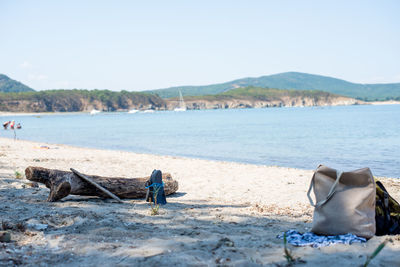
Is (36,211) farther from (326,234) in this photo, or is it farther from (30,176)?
(326,234)

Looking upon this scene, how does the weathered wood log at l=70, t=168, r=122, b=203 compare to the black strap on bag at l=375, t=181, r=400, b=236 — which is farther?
the weathered wood log at l=70, t=168, r=122, b=203

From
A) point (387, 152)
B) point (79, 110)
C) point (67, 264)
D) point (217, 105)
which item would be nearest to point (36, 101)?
point (79, 110)

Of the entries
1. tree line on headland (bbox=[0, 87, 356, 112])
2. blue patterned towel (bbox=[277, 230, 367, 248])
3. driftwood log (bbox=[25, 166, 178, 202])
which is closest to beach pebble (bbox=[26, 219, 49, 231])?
driftwood log (bbox=[25, 166, 178, 202])

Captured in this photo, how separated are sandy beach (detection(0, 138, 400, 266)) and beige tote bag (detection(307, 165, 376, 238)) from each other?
0.79 ft

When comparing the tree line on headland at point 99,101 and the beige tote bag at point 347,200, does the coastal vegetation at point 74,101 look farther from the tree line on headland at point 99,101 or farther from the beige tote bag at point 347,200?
the beige tote bag at point 347,200

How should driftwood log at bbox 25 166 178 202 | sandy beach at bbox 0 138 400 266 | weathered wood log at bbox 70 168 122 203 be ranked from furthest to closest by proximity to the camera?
A: 1. weathered wood log at bbox 70 168 122 203
2. driftwood log at bbox 25 166 178 202
3. sandy beach at bbox 0 138 400 266

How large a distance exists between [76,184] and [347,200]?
4.78 metres

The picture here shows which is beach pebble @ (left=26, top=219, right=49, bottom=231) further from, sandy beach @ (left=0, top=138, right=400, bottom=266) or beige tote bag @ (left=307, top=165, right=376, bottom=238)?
beige tote bag @ (left=307, top=165, right=376, bottom=238)

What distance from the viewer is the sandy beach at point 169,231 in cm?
379

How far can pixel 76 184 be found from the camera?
702 cm

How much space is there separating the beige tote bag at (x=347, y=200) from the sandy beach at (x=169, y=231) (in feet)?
0.79

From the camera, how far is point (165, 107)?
184875mm

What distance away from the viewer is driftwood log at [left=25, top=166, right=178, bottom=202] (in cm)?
676

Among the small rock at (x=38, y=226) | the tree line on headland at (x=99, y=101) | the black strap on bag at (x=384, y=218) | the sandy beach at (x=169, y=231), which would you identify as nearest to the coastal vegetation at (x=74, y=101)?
the tree line on headland at (x=99, y=101)
